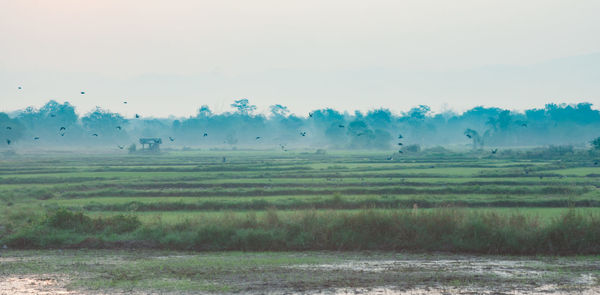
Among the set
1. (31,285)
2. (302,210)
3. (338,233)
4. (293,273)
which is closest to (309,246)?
(338,233)

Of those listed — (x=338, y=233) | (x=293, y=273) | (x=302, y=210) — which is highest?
(x=302, y=210)

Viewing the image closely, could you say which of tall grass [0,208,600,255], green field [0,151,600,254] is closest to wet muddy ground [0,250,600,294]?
tall grass [0,208,600,255]

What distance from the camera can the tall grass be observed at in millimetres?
18219

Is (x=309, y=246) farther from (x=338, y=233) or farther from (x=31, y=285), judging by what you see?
(x=31, y=285)

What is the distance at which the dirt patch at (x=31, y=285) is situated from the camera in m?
13.3

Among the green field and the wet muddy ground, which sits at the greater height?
the green field

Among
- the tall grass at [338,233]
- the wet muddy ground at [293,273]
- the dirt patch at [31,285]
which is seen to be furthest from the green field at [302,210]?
the dirt patch at [31,285]

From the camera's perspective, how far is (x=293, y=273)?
14938 millimetres

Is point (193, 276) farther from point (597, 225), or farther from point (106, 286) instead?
point (597, 225)

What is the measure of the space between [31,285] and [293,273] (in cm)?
644

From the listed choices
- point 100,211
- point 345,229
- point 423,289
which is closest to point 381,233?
point 345,229

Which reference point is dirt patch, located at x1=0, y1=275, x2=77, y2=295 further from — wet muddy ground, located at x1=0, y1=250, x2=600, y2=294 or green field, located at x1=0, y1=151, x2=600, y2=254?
green field, located at x1=0, y1=151, x2=600, y2=254

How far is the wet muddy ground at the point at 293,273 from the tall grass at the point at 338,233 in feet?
2.50

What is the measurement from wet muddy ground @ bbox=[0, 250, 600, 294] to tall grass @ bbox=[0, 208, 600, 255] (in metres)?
0.76
